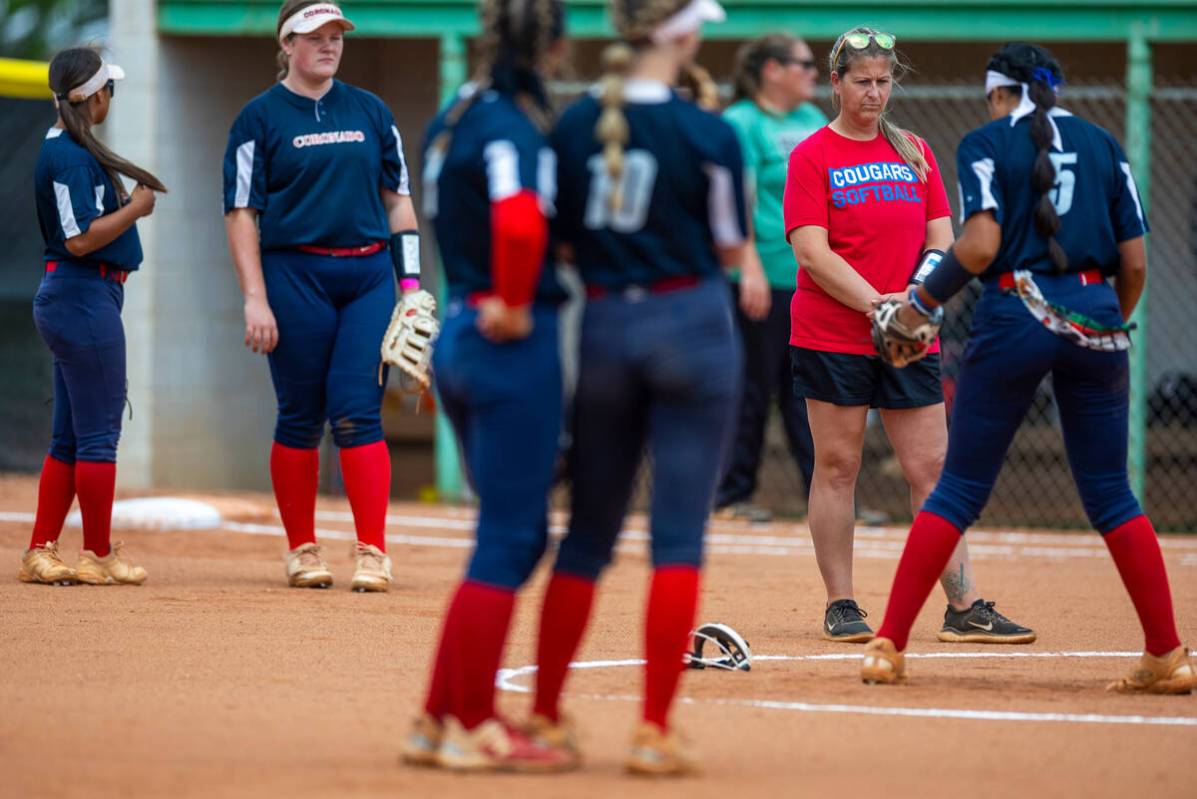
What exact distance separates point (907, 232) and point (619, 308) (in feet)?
9.30

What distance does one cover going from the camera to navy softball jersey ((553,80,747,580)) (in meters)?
4.30

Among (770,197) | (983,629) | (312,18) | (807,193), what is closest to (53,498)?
(312,18)

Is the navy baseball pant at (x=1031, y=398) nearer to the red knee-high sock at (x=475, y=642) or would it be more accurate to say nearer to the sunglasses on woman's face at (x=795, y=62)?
the red knee-high sock at (x=475, y=642)

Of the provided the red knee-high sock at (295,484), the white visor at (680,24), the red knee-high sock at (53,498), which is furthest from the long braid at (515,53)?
the red knee-high sock at (53,498)

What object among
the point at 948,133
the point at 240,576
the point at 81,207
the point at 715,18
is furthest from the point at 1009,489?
the point at 715,18

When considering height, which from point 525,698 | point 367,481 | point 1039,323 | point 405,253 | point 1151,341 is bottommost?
point 525,698

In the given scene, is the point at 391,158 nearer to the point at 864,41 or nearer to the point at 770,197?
the point at 864,41

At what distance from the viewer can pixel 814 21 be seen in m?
12.9

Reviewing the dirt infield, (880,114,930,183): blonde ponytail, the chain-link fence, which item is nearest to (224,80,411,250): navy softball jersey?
the dirt infield

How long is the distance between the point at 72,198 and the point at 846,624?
3.66 meters

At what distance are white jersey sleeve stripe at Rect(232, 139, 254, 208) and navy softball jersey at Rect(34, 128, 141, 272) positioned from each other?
1.77ft

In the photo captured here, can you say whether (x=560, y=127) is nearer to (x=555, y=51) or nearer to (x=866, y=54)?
(x=555, y=51)

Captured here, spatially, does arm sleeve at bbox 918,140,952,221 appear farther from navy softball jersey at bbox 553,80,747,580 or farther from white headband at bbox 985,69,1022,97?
navy softball jersey at bbox 553,80,747,580

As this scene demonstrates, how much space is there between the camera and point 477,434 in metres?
4.35
